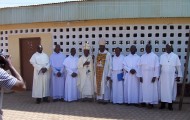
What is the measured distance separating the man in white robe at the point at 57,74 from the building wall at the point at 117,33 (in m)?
1.06

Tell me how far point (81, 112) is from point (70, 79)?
6.84ft

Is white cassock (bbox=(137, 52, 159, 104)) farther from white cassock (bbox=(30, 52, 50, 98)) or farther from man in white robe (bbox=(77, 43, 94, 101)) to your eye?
white cassock (bbox=(30, 52, 50, 98))

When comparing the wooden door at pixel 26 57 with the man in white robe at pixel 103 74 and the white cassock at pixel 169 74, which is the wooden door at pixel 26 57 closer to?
the man in white robe at pixel 103 74

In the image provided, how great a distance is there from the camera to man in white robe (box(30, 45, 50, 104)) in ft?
33.5

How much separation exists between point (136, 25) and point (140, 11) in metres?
0.66

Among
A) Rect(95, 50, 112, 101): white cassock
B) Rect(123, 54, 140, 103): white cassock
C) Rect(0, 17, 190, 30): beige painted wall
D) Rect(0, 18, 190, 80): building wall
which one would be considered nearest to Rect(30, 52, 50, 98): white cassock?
Rect(0, 18, 190, 80): building wall

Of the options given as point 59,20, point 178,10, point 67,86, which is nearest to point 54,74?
point 67,86

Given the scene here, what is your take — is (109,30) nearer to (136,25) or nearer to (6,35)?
(136,25)

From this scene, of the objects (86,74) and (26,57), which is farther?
(26,57)

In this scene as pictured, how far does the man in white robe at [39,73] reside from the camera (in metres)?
10.2

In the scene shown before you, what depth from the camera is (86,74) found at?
10.4 metres

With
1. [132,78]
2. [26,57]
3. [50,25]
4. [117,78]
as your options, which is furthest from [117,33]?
[26,57]

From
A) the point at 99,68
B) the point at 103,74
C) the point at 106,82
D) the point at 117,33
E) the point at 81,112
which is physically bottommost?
the point at 81,112

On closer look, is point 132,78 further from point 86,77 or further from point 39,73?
point 39,73
